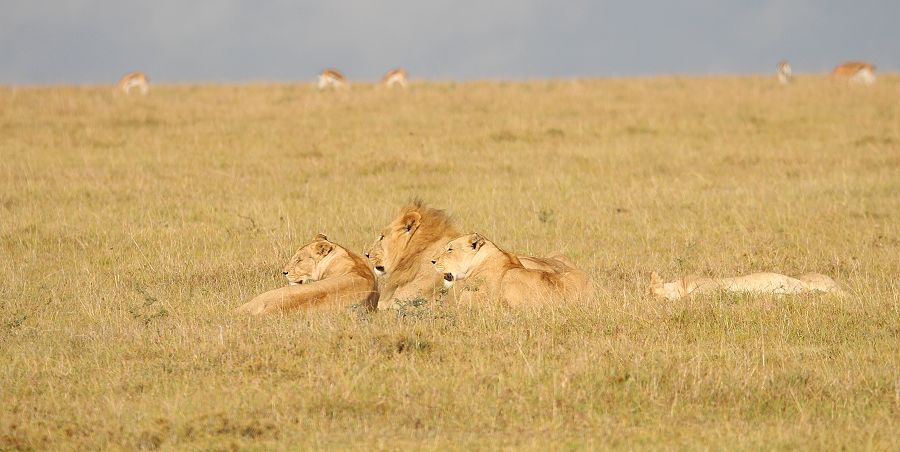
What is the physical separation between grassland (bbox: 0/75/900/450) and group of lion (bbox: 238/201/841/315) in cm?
29

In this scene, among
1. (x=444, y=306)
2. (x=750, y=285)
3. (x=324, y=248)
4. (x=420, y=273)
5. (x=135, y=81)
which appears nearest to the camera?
(x=444, y=306)

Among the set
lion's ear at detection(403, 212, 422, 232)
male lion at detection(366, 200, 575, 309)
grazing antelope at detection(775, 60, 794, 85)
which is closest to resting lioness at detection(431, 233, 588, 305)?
male lion at detection(366, 200, 575, 309)

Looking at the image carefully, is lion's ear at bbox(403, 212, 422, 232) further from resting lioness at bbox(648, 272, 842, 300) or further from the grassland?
resting lioness at bbox(648, 272, 842, 300)

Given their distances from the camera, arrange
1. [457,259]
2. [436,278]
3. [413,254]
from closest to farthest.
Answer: [457,259] → [436,278] → [413,254]

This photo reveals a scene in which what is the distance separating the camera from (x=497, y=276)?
8.71 m

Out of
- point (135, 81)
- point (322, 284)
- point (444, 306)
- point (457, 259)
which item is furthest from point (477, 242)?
point (135, 81)

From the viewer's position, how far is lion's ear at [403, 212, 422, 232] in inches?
391

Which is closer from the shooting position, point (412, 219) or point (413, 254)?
point (413, 254)

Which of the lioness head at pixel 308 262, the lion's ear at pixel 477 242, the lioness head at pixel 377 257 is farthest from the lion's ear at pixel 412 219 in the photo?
the lion's ear at pixel 477 242

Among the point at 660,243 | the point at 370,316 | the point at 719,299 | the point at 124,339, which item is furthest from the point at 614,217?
the point at 124,339

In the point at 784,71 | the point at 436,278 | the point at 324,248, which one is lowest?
the point at 436,278

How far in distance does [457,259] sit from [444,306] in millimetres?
430

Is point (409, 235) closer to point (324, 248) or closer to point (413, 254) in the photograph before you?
point (413, 254)

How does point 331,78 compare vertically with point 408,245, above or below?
above
